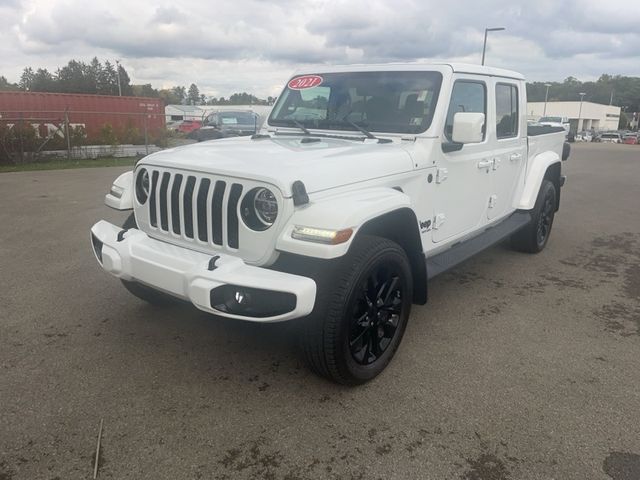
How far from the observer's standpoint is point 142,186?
3420 millimetres

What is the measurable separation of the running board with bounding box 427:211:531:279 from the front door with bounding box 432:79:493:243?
0.12 meters

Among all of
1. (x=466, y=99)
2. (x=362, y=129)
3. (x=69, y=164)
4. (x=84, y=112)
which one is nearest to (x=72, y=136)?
(x=84, y=112)

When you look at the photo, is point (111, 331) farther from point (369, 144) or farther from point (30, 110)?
point (30, 110)

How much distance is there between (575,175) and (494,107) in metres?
11.8

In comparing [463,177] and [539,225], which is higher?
[463,177]

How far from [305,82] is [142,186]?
1.81 m

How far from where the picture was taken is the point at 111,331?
3791 millimetres

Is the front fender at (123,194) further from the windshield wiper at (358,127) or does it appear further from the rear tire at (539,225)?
the rear tire at (539,225)

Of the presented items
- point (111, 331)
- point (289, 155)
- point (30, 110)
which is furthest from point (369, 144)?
point (30, 110)

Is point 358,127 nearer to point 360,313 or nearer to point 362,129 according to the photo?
point 362,129

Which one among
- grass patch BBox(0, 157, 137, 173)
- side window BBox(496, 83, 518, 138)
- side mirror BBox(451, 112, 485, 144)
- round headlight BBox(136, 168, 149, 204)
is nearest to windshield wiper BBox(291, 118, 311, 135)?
side mirror BBox(451, 112, 485, 144)

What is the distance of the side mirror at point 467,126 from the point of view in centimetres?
351

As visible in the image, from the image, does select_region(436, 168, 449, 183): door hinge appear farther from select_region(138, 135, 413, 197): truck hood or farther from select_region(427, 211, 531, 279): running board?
select_region(427, 211, 531, 279): running board

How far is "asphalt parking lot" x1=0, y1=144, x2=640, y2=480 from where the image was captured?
2.48 meters
